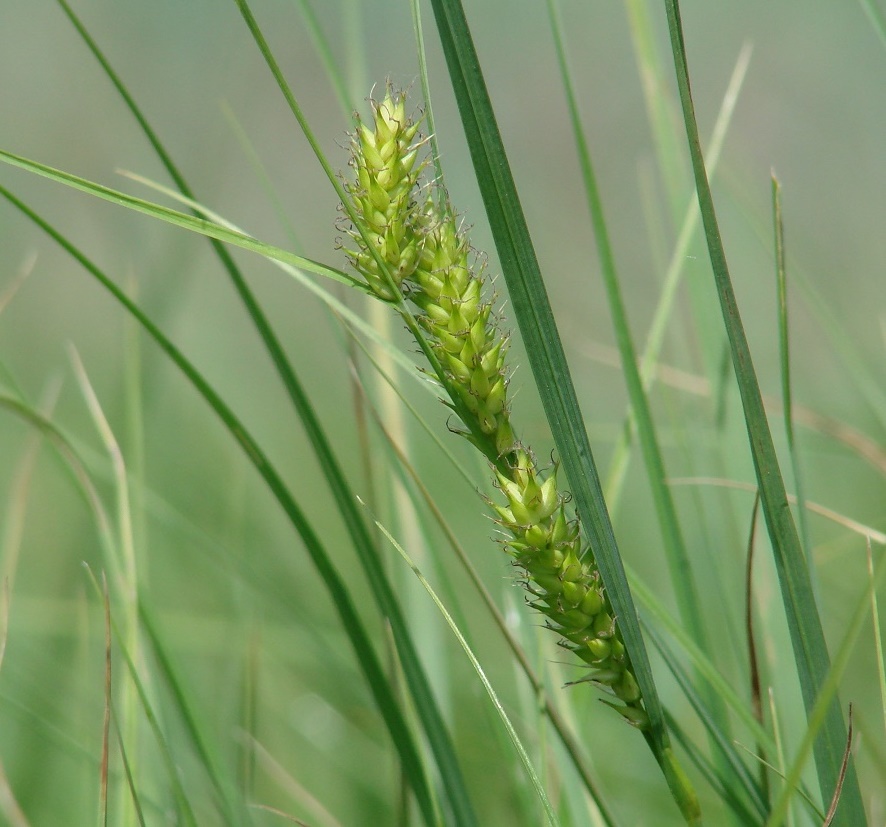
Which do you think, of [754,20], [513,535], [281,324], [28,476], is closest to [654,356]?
[513,535]

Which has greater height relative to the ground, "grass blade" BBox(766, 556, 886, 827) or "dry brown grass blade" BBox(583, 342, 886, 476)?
"dry brown grass blade" BBox(583, 342, 886, 476)

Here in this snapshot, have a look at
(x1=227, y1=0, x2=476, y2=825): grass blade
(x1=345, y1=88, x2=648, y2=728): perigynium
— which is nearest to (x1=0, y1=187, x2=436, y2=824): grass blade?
(x1=227, y1=0, x2=476, y2=825): grass blade

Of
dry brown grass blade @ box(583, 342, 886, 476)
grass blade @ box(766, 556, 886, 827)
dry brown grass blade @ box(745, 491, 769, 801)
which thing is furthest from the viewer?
dry brown grass blade @ box(583, 342, 886, 476)

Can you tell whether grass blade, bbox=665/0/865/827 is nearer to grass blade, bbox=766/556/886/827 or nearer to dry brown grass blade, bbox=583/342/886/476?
grass blade, bbox=766/556/886/827

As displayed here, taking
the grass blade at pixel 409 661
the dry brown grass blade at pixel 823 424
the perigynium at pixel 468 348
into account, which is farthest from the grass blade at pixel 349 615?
the dry brown grass blade at pixel 823 424

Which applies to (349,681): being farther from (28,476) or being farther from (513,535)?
(513,535)
